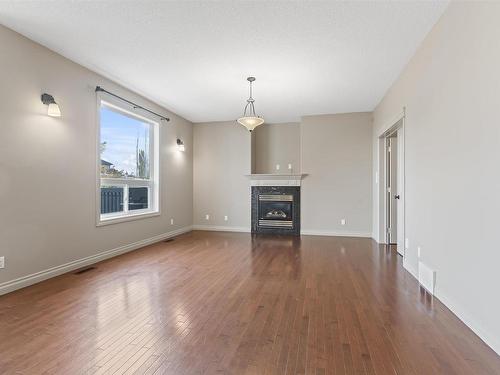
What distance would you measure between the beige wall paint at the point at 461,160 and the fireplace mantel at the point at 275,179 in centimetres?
316

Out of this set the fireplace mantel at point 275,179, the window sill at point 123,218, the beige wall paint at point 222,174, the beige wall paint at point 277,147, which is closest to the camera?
the window sill at point 123,218

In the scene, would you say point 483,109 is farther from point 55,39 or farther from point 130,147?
point 130,147

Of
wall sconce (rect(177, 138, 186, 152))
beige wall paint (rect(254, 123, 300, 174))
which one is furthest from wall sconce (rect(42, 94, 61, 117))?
beige wall paint (rect(254, 123, 300, 174))

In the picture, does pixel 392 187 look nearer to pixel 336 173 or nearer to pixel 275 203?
pixel 336 173

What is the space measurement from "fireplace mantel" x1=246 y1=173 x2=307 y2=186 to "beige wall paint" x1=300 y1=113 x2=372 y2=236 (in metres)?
0.20

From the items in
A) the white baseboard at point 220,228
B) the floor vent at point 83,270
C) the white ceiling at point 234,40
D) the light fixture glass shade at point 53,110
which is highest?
the white ceiling at point 234,40

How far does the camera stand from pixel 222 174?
6949 mm

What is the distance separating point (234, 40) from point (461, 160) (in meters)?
2.50

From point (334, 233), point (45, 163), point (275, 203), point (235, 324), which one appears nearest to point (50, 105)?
point (45, 163)

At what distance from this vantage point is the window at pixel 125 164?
14.0 ft

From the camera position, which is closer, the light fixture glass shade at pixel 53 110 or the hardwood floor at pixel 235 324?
the hardwood floor at pixel 235 324

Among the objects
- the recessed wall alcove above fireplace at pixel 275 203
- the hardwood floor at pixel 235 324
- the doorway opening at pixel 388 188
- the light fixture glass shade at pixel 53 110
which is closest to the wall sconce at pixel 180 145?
the recessed wall alcove above fireplace at pixel 275 203

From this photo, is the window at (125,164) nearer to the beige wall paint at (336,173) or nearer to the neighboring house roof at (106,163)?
the neighboring house roof at (106,163)

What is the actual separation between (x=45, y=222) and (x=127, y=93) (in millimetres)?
2444
